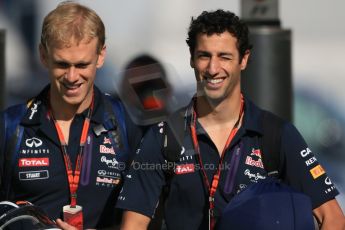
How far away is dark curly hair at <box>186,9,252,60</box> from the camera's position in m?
4.20

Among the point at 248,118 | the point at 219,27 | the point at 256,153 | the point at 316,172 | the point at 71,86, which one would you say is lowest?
the point at 316,172

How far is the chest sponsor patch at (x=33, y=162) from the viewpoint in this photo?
4.34 metres

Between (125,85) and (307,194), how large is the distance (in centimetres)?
173

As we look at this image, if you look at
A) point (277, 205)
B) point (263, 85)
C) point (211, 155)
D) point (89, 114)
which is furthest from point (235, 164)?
point (263, 85)

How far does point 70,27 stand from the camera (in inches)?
168

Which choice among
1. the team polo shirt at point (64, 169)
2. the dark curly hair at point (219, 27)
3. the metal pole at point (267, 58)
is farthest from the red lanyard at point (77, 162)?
the metal pole at point (267, 58)

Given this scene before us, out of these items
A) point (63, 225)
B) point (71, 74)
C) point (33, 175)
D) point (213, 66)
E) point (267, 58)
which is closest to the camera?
point (63, 225)

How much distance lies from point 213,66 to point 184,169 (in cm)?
48

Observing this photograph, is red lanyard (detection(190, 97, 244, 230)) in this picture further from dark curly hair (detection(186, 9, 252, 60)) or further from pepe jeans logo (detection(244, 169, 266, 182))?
dark curly hair (detection(186, 9, 252, 60))

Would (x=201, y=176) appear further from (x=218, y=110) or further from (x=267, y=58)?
(x=267, y=58)

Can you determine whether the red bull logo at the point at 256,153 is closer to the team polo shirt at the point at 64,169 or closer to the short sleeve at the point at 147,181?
the short sleeve at the point at 147,181

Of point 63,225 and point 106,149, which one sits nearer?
point 63,225

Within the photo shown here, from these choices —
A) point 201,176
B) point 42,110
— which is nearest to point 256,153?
point 201,176

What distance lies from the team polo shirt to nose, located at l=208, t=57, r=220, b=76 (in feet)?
1.80
